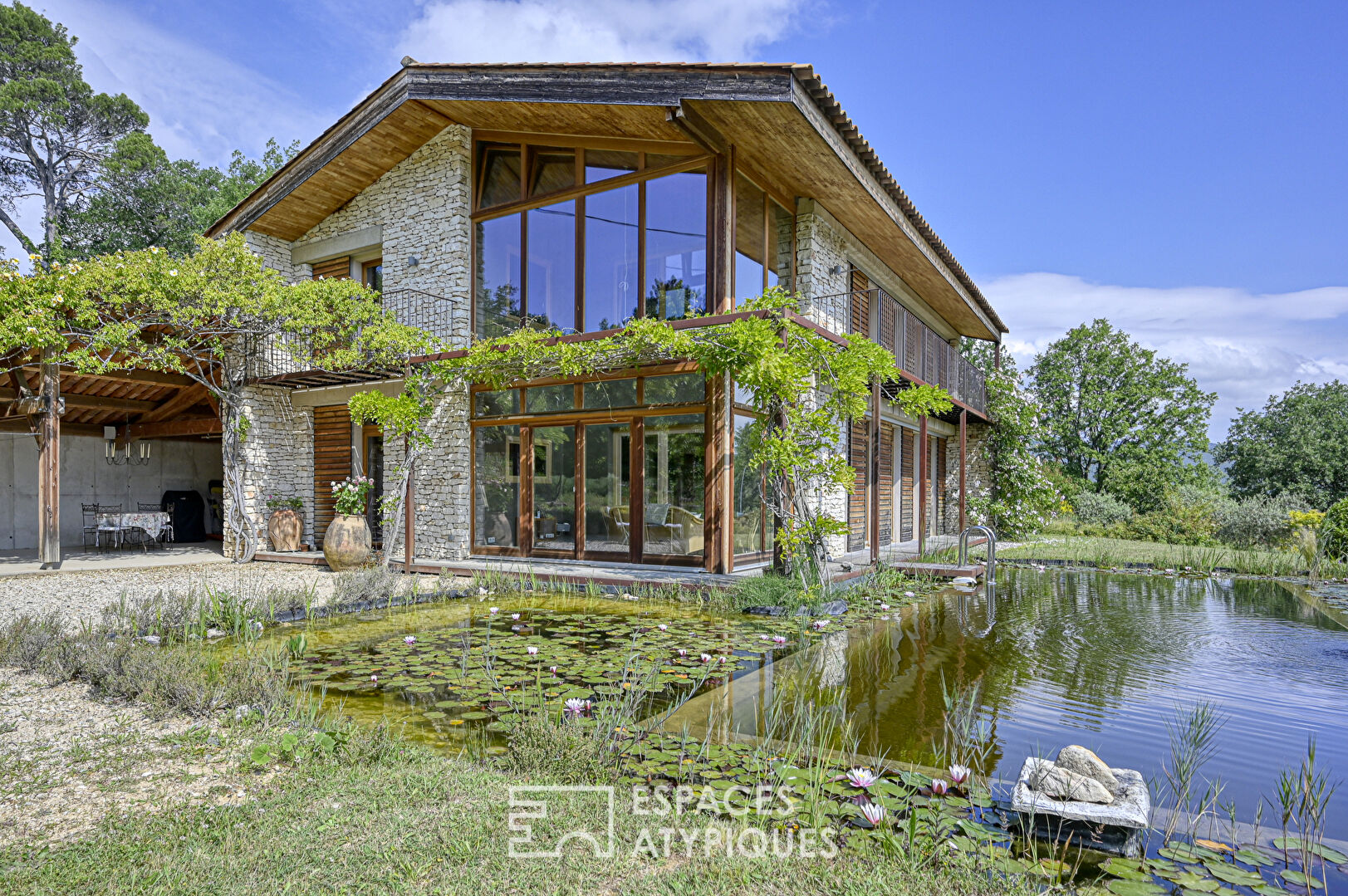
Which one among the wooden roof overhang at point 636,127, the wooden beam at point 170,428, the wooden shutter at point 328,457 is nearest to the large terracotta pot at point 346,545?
the wooden shutter at point 328,457

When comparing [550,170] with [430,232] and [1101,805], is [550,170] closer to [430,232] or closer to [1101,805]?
[430,232]

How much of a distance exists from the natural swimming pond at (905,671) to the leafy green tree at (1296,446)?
2029cm

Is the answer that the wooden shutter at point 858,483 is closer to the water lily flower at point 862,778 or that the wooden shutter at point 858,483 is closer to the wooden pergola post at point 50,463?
the water lily flower at point 862,778

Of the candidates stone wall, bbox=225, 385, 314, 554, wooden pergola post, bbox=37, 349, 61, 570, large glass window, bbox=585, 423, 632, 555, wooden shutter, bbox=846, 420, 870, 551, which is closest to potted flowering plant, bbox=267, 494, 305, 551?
stone wall, bbox=225, 385, 314, 554

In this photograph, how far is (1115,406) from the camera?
2295 cm

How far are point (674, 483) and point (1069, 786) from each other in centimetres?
685

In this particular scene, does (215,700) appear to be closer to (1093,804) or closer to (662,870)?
(662,870)

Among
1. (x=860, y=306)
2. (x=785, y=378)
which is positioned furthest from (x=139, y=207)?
(x=785, y=378)

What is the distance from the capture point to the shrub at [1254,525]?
48.9 ft

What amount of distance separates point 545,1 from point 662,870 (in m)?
12.0

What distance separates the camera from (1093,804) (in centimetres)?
254

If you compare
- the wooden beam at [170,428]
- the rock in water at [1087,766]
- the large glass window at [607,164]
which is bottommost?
the rock in water at [1087,766]

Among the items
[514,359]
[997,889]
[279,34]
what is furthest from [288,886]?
[279,34]

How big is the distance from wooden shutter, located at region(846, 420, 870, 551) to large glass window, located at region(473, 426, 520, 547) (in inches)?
195
